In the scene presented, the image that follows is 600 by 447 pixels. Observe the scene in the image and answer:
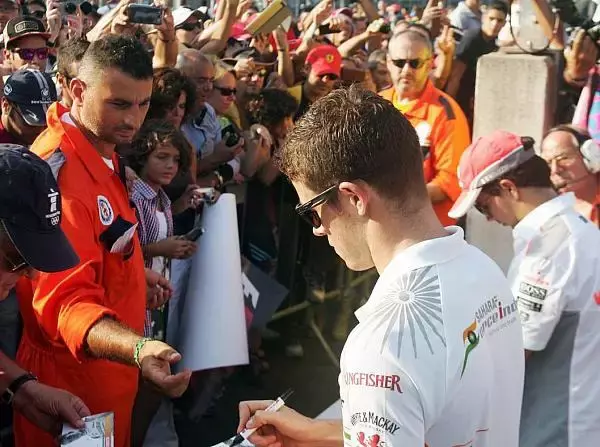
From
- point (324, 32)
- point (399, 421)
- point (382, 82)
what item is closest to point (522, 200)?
point (399, 421)

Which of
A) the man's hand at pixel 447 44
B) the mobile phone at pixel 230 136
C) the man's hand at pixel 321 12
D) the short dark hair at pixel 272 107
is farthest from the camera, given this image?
the man's hand at pixel 321 12

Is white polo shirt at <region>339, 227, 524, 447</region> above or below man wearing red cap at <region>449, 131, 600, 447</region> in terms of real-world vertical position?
above

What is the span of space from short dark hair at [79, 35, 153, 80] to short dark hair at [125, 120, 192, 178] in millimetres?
1209

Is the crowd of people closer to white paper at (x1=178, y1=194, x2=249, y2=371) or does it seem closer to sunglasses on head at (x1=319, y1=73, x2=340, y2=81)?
sunglasses on head at (x1=319, y1=73, x2=340, y2=81)

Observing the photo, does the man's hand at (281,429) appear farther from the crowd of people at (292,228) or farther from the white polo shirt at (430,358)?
the white polo shirt at (430,358)

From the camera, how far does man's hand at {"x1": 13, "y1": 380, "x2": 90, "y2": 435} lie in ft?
8.71

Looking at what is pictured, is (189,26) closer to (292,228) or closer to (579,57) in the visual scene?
(292,228)

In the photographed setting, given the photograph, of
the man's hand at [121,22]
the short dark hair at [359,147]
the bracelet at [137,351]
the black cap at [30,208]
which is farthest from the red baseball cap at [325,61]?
the short dark hair at [359,147]

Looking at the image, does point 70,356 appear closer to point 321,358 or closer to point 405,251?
point 405,251

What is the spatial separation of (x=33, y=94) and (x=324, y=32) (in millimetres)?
6246

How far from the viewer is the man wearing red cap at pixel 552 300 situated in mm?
3412

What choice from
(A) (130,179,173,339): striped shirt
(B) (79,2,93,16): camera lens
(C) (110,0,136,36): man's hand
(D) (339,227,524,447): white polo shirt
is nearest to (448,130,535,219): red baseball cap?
(A) (130,179,173,339): striped shirt

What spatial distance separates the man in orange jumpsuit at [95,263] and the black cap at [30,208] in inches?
20.4

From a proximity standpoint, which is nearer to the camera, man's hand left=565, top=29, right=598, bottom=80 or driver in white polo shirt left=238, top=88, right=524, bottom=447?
driver in white polo shirt left=238, top=88, right=524, bottom=447
